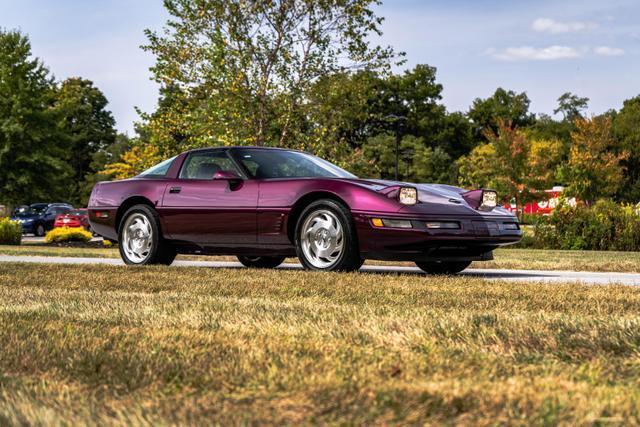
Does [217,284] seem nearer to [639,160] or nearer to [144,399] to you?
[144,399]

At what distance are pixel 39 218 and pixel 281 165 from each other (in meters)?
37.2

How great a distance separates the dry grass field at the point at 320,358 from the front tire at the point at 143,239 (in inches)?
167

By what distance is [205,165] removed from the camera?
1088 centimetres

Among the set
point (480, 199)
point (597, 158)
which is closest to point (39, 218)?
point (597, 158)

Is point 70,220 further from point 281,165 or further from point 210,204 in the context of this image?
point 281,165

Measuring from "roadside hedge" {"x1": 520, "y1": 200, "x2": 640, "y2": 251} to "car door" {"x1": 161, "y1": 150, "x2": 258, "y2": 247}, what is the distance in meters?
13.1

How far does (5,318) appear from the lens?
5.21 m

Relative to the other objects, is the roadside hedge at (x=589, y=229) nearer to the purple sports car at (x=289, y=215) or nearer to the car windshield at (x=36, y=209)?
the purple sports car at (x=289, y=215)

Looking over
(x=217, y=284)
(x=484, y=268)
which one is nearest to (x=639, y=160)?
(x=484, y=268)

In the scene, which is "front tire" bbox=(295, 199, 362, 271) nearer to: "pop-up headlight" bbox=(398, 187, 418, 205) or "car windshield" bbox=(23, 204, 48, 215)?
"pop-up headlight" bbox=(398, 187, 418, 205)

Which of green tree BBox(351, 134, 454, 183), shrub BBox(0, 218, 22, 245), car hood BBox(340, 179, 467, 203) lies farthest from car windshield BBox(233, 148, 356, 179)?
green tree BBox(351, 134, 454, 183)

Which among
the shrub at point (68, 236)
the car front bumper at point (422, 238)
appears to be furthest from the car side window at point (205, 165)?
the shrub at point (68, 236)

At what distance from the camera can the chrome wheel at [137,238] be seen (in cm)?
1109

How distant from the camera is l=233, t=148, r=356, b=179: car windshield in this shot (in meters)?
10.4
